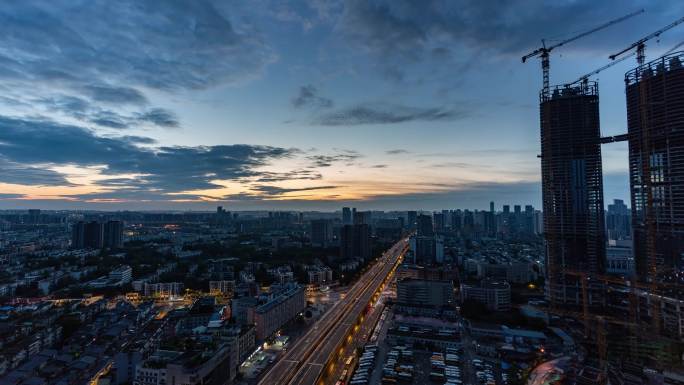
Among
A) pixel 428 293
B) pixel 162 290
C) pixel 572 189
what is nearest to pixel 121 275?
pixel 162 290

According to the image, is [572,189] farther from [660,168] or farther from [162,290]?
[162,290]

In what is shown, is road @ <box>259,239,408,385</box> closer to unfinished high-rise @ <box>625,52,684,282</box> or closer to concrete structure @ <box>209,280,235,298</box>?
concrete structure @ <box>209,280,235,298</box>

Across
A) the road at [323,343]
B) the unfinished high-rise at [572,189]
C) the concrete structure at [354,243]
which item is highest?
the unfinished high-rise at [572,189]

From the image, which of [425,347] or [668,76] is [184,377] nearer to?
[425,347]

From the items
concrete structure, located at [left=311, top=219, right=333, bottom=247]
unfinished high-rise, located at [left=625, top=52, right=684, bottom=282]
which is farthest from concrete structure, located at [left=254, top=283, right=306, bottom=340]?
concrete structure, located at [left=311, top=219, right=333, bottom=247]

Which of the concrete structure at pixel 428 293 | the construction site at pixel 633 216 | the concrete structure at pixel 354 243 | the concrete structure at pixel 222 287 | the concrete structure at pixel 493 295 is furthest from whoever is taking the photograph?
the concrete structure at pixel 354 243

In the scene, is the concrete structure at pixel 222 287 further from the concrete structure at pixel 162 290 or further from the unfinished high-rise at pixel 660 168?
the unfinished high-rise at pixel 660 168

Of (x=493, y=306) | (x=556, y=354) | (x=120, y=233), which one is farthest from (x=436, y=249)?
(x=120, y=233)

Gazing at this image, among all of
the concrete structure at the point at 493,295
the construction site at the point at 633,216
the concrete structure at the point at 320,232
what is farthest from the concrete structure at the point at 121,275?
the construction site at the point at 633,216
